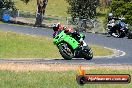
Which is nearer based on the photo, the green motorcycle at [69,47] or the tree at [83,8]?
the green motorcycle at [69,47]

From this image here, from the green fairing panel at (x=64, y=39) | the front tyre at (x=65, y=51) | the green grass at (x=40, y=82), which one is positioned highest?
the green grass at (x=40, y=82)

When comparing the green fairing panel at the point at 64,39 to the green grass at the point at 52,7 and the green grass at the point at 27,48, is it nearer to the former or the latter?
the green grass at the point at 27,48

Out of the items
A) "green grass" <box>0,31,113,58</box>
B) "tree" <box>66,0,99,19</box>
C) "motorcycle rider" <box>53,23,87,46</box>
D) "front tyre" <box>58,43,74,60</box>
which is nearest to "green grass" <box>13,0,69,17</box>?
"tree" <box>66,0,99,19</box>

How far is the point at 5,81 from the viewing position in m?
11.4

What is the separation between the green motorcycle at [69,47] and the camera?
19922mm

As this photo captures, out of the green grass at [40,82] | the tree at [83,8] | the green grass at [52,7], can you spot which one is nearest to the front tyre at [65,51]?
the green grass at [40,82]

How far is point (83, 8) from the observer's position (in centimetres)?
5688

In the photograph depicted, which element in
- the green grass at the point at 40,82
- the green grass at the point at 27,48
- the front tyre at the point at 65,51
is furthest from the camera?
the green grass at the point at 27,48

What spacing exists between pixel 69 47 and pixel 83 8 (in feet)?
120

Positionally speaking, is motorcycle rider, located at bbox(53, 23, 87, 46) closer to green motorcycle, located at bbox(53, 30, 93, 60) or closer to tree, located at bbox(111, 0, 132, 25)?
green motorcycle, located at bbox(53, 30, 93, 60)

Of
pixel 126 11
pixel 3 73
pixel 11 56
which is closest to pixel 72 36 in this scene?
pixel 11 56

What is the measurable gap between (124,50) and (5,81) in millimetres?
17816

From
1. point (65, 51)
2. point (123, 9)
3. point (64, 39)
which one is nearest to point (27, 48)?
point (65, 51)

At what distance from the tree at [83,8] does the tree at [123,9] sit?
12.1 meters
